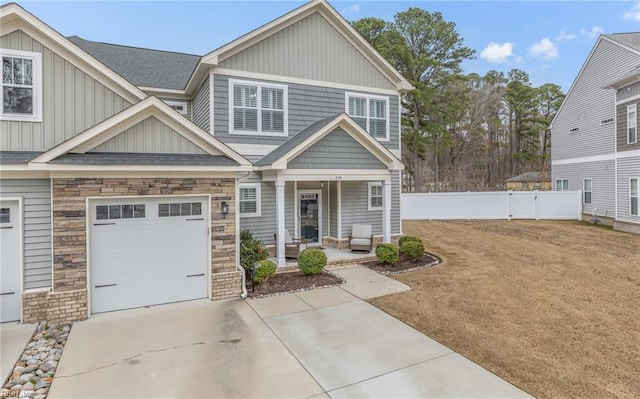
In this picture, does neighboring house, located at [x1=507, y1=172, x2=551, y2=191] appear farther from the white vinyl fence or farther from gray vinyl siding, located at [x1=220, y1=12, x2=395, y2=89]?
gray vinyl siding, located at [x1=220, y1=12, x2=395, y2=89]

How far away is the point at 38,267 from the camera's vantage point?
6.23m

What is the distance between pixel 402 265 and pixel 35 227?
29.1 feet

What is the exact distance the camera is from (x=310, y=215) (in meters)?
12.3

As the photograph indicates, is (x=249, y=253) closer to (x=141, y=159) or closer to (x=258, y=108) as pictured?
(x=141, y=159)

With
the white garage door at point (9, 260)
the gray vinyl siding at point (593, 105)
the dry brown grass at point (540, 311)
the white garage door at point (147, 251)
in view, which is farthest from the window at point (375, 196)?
the gray vinyl siding at point (593, 105)

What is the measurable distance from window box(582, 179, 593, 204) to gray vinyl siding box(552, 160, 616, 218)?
0.19m

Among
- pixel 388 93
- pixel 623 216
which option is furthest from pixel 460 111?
pixel 388 93

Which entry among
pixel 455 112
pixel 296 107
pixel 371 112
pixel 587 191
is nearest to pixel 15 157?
pixel 296 107

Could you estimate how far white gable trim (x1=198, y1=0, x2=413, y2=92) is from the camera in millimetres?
10081

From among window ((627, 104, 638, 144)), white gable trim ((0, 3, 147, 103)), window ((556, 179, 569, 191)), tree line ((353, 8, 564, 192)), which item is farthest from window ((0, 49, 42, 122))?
window ((556, 179, 569, 191))

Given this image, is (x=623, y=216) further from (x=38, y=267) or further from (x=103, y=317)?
(x=38, y=267)

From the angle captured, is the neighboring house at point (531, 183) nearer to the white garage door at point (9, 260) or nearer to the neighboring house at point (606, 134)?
the neighboring house at point (606, 134)

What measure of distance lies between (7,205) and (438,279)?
31.0ft

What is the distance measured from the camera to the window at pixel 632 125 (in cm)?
1518
